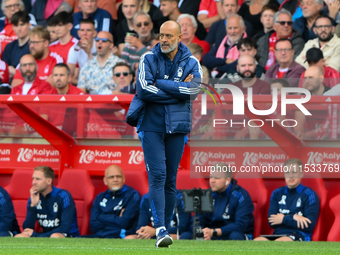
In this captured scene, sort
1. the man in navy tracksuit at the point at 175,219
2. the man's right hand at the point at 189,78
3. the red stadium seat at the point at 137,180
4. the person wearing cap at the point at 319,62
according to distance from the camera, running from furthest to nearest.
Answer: the person wearing cap at the point at 319,62 < the red stadium seat at the point at 137,180 < the man in navy tracksuit at the point at 175,219 < the man's right hand at the point at 189,78

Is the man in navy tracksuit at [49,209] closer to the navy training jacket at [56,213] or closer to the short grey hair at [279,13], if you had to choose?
the navy training jacket at [56,213]

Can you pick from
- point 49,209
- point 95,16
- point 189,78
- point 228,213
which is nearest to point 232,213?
point 228,213

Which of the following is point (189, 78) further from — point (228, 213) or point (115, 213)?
point (115, 213)

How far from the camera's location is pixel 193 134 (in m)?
8.75

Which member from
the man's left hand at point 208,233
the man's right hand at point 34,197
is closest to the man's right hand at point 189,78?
the man's left hand at point 208,233

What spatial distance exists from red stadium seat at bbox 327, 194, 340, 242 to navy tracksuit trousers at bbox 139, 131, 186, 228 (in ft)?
9.78

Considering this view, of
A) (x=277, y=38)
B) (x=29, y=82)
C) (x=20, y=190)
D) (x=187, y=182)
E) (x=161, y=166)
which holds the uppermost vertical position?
(x=277, y=38)

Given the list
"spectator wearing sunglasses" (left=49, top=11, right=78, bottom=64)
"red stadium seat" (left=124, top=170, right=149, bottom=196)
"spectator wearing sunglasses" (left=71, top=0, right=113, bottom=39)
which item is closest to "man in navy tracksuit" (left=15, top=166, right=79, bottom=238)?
"red stadium seat" (left=124, top=170, right=149, bottom=196)

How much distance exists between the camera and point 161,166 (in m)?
5.55

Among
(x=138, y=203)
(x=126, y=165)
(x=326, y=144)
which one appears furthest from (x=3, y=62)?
(x=326, y=144)

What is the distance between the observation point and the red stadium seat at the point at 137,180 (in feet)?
30.0

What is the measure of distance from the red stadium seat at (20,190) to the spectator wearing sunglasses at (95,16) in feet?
12.2

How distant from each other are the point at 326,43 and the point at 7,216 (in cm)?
560

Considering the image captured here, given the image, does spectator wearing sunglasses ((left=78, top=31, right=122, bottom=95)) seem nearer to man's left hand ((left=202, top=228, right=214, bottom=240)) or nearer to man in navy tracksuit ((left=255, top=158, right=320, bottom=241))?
man's left hand ((left=202, top=228, right=214, bottom=240))
